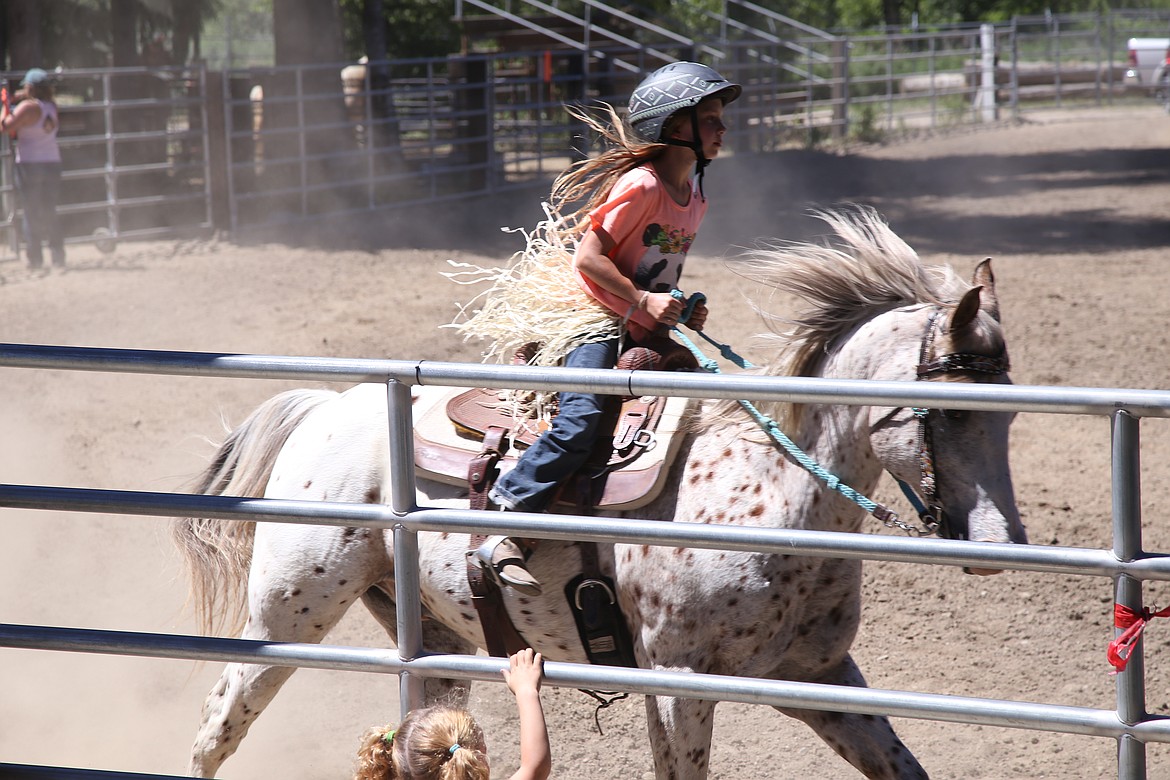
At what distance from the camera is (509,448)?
309cm

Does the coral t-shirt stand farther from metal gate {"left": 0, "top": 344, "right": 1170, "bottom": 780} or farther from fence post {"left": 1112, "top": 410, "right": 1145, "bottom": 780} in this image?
fence post {"left": 1112, "top": 410, "right": 1145, "bottom": 780}

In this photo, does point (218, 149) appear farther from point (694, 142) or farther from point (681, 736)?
point (681, 736)

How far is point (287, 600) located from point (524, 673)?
3.92 ft

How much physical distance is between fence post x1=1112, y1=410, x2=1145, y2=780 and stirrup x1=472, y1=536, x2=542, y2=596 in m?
1.36

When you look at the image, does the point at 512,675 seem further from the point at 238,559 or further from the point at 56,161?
the point at 56,161

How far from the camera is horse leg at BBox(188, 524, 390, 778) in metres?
3.15

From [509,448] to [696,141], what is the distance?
95cm

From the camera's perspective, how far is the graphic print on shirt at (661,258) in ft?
9.86

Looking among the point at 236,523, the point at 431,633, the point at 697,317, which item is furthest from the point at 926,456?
the point at 236,523

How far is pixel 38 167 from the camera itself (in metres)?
11.6

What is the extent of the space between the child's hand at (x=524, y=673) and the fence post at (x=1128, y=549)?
1.05 meters

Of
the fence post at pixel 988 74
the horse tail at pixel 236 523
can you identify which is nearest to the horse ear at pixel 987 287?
the horse tail at pixel 236 523

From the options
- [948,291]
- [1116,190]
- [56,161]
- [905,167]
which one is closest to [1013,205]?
[1116,190]

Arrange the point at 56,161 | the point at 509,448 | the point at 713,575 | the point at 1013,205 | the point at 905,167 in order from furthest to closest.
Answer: the point at 905,167, the point at 1013,205, the point at 56,161, the point at 509,448, the point at 713,575
